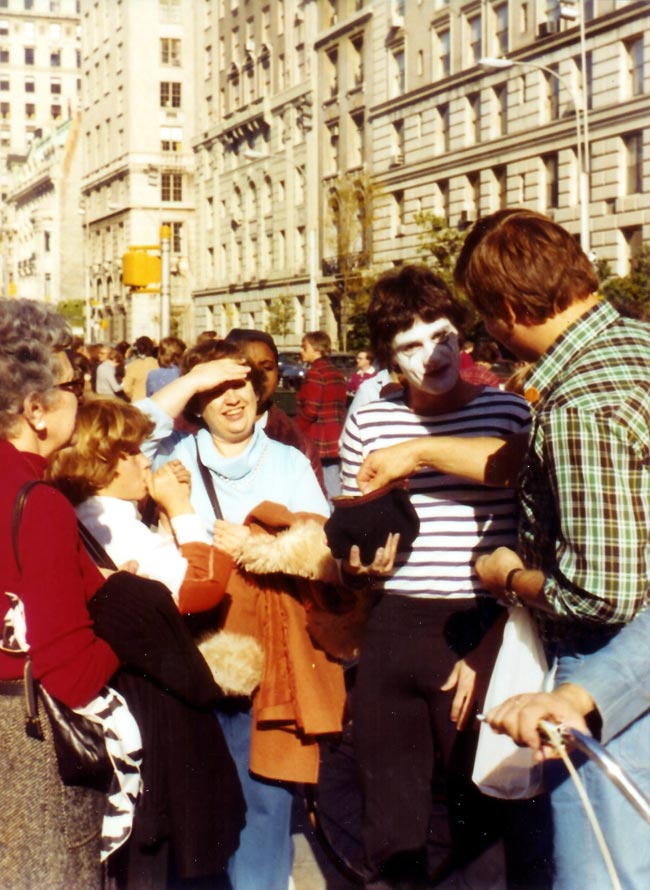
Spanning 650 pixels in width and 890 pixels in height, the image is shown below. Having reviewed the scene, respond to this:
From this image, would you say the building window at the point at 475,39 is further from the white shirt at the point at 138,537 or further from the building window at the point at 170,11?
the white shirt at the point at 138,537

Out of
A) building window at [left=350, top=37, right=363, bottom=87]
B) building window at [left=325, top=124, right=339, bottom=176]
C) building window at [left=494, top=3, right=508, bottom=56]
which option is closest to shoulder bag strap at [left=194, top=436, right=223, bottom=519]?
building window at [left=494, top=3, right=508, bottom=56]

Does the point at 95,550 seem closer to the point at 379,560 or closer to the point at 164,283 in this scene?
the point at 379,560

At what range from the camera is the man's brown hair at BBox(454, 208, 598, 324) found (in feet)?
8.81

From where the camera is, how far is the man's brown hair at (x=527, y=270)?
2.69m

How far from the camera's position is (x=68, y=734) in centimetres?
298

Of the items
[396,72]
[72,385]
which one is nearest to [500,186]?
[396,72]

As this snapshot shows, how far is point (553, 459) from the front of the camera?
2.47 m

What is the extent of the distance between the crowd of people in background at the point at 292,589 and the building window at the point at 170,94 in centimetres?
7873

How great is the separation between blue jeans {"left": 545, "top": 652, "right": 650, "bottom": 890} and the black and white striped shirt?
1015 millimetres

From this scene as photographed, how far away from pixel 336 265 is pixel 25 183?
58.5 meters

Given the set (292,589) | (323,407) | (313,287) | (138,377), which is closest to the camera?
(292,589)

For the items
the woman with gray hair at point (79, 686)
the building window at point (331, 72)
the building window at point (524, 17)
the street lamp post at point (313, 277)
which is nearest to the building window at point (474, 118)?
the building window at point (524, 17)

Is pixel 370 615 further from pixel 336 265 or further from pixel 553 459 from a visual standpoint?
pixel 336 265

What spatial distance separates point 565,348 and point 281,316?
57660 millimetres
